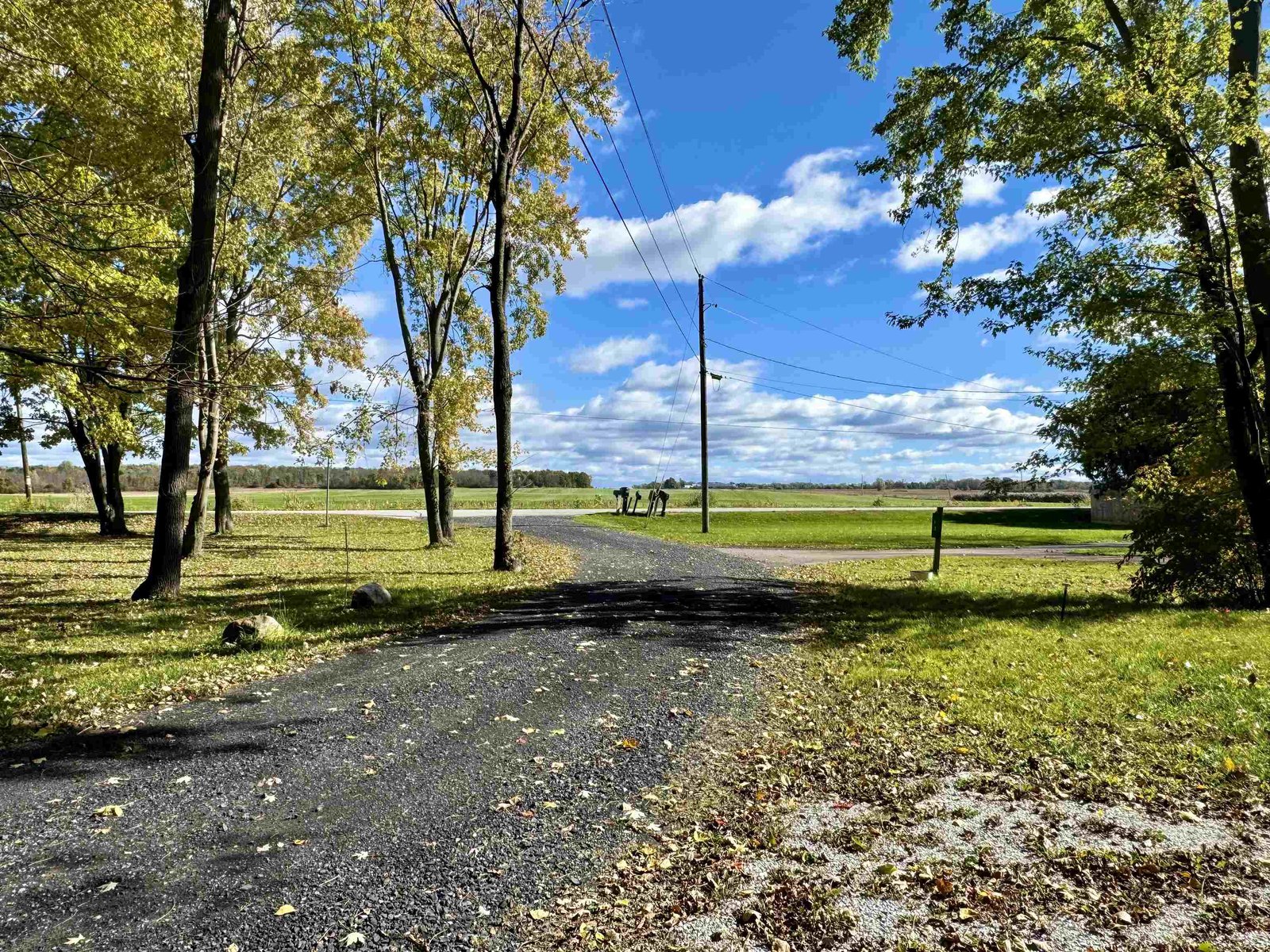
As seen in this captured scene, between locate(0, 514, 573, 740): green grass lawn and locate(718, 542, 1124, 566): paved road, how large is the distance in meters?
6.48

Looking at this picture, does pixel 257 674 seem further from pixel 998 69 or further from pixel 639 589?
pixel 998 69

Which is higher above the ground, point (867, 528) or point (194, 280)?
point (194, 280)

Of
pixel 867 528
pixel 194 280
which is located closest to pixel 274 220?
pixel 194 280

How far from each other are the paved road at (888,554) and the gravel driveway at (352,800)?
12.5m

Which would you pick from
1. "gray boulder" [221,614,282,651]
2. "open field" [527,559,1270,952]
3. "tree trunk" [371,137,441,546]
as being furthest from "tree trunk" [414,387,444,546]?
"open field" [527,559,1270,952]

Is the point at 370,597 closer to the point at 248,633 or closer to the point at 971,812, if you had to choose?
the point at 248,633

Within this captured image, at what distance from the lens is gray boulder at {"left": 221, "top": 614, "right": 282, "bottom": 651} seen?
28.9ft

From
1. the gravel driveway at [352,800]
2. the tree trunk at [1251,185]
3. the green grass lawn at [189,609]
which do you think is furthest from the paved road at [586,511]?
the gravel driveway at [352,800]

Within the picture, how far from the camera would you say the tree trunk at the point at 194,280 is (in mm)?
11516

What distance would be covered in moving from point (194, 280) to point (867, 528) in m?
32.1

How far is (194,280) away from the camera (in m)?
11.6

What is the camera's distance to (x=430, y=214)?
22703 mm

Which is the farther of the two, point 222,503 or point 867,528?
point 867,528

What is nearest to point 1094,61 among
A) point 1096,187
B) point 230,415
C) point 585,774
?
point 1096,187
